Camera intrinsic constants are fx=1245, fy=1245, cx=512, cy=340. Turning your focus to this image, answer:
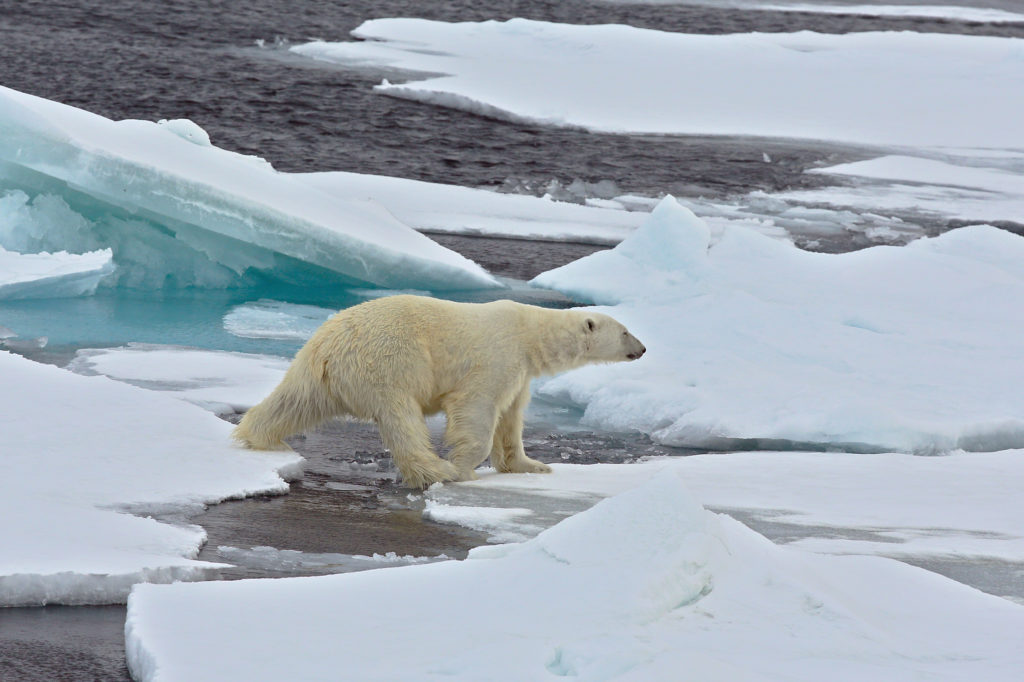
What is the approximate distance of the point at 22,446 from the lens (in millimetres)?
4191

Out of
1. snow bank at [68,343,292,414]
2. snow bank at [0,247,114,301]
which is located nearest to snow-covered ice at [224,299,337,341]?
snow bank at [68,343,292,414]

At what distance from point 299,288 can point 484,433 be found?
394 centimetres

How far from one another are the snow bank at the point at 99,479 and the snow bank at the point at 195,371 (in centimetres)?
75

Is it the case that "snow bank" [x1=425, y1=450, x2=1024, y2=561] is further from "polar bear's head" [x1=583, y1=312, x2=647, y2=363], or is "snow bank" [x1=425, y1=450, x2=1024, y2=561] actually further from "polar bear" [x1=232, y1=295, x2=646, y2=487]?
"polar bear's head" [x1=583, y1=312, x2=647, y2=363]

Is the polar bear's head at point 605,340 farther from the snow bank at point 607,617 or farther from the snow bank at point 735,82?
the snow bank at point 735,82

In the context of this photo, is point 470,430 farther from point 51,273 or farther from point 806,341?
point 51,273

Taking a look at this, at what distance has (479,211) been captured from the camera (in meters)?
10.8

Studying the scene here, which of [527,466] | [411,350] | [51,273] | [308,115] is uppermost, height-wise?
[308,115]

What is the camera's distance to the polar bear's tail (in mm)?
4914

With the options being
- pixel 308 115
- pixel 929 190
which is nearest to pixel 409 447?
pixel 929 190

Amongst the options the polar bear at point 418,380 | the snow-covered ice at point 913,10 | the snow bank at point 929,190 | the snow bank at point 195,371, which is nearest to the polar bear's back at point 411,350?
the polar bear at point 418,380

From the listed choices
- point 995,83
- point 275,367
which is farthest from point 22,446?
point 995,83

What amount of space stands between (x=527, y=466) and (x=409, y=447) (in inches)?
24.1

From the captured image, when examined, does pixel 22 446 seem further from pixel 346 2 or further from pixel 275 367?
pixel 346 2
